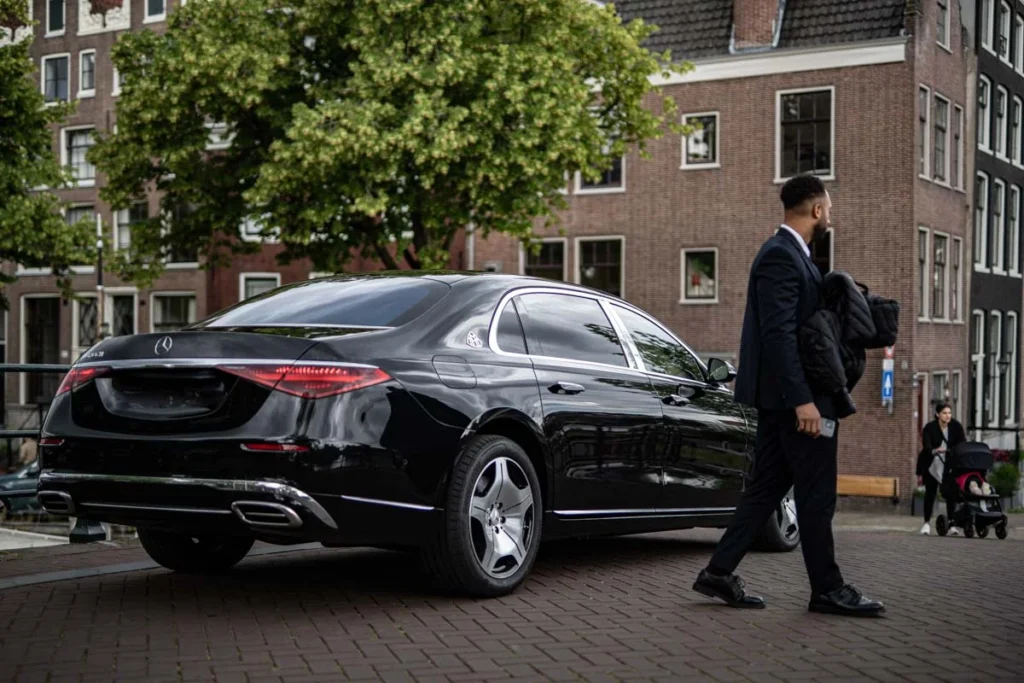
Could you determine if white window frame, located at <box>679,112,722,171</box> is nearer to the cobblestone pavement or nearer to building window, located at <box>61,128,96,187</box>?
building window, located at <box>61,128,96,187</box>

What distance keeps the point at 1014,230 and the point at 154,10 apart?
26.5 meters

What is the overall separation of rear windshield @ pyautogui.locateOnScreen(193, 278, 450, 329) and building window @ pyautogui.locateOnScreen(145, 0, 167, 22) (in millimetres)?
39248

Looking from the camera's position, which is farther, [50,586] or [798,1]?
[798,1]

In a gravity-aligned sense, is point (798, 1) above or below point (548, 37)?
above

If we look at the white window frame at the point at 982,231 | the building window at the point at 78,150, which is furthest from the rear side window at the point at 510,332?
the building window at the point at 78,150

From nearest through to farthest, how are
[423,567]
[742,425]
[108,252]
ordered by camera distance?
[423,567] → [742,425] → [108,252]

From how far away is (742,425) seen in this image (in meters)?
8.62

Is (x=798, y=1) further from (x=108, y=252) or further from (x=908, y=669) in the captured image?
(x=908, y=669)

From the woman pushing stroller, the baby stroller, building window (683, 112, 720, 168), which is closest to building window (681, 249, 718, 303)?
building window (683, 112, 720, 168)

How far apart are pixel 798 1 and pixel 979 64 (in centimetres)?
683

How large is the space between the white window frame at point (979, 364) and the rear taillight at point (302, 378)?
35.3 meters

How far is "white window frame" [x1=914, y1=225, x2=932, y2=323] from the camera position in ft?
111

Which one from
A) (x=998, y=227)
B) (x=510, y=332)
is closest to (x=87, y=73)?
(x=998, y=227)

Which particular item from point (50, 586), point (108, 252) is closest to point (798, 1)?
point (108, 252)
